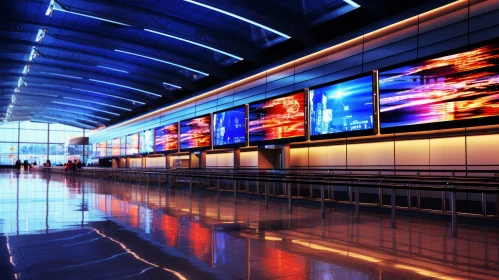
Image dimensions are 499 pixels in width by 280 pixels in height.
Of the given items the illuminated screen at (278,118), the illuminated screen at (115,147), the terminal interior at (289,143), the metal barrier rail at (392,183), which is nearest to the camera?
the terminal interior at (289,143)

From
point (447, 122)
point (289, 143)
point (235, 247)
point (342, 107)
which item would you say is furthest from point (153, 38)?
point (235, 247)

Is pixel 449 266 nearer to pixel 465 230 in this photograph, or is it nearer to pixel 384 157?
pixel 465 230

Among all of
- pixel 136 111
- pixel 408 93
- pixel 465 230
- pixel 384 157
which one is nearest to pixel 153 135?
pixel 136 111

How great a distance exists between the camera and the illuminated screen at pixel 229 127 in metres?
21.8

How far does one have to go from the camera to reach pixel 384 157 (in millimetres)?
14898

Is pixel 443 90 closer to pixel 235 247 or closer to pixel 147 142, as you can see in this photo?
pixel 235 247

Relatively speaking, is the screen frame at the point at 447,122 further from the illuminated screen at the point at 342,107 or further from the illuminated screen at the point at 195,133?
the illuminated screen at the point at 195,133

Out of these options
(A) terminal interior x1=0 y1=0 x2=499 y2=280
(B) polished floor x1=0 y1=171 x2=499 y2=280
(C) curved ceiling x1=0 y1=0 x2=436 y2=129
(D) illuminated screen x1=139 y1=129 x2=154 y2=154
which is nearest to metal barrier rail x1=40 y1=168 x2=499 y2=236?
(A) terminal interior x1=0 y1=0 x2=499 y2=280

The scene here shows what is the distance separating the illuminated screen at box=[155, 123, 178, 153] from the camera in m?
29.8

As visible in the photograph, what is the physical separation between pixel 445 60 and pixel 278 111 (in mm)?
8492

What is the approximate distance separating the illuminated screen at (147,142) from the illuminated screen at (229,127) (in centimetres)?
1137

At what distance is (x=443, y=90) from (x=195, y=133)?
1781cm

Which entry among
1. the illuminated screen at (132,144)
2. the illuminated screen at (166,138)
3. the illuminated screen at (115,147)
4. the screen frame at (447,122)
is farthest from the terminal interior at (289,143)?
the illuminated screen at (115,147)

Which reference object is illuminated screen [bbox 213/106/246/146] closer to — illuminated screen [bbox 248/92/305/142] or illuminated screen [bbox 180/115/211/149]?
illuminated screen [bbox 180/115/211/149]
